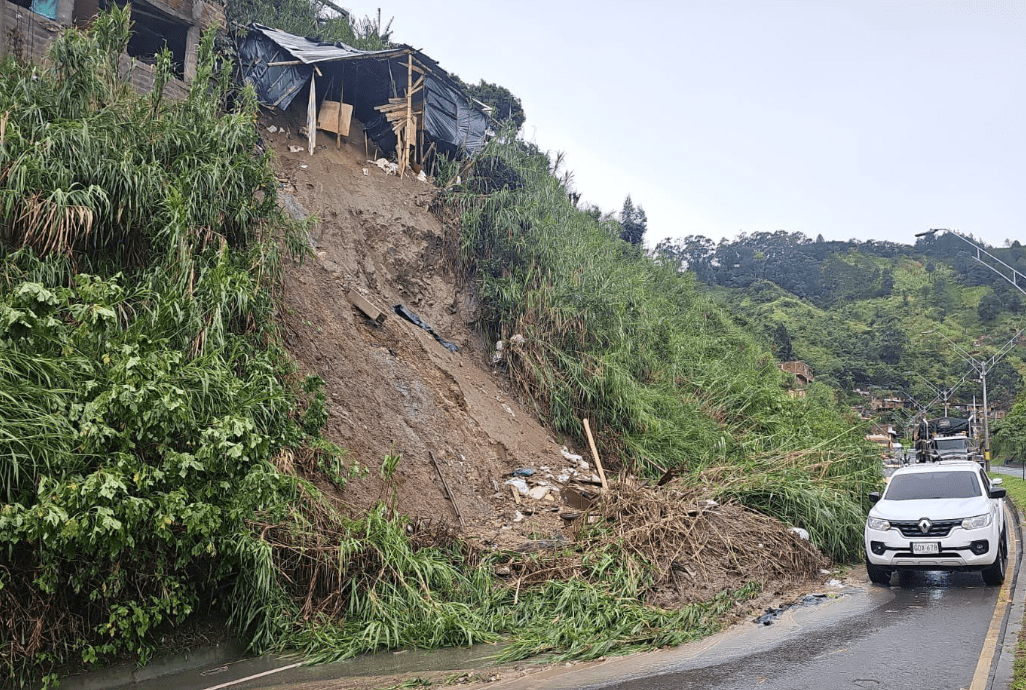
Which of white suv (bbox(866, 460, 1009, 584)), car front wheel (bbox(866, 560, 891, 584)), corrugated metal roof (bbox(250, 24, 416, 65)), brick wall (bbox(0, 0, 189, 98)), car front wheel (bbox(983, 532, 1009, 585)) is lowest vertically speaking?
car front wheel (bbox(866, 560, 891, 584))

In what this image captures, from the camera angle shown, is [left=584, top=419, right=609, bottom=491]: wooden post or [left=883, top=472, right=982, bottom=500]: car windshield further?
[left=584, top=419, right=609, bottom=491]: wooden post

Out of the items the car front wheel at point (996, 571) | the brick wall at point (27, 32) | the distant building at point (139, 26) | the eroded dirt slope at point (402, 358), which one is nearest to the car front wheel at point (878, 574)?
the car front wheel at point (996, 571)

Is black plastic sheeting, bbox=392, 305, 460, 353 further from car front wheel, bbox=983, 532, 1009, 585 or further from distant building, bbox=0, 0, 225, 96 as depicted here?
car front wheel, bbox=983, 532, 1009, 585

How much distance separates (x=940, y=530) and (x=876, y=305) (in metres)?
74.4

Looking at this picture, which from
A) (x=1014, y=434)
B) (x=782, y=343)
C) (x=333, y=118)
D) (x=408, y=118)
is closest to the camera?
(x=333, y=118)

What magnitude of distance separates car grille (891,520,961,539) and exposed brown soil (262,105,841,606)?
4.74ft

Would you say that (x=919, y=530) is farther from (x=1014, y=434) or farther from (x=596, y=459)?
Result: (x=1014, y=434)

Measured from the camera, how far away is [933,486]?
10.4m

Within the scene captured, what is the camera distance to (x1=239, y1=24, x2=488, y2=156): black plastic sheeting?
17688mm

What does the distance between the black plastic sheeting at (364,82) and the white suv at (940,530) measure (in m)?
13.6

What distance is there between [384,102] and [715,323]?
14.5 m

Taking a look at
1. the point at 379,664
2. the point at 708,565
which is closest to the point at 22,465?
the point at 379,664

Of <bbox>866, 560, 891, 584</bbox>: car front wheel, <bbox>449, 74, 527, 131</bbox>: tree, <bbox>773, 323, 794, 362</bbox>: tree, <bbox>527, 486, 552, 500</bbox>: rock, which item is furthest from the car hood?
<bbox>773, 323, 794, 362</bbox>: tree

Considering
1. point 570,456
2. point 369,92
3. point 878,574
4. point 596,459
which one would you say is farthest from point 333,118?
point 878,574
